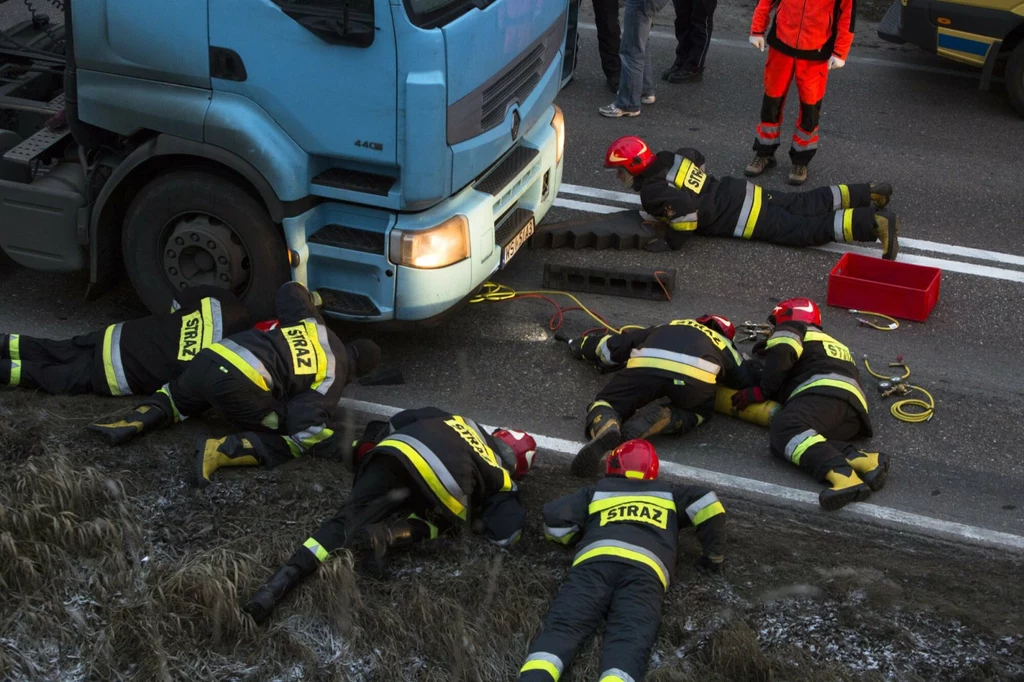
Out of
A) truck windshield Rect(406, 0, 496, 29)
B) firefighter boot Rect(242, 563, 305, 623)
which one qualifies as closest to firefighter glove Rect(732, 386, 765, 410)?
truck windshield Rect(406, 0, 496, 29)

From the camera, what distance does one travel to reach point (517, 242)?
6.64 meters

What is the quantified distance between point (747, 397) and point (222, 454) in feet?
8.62

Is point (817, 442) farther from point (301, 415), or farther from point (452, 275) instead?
point (301, 415)

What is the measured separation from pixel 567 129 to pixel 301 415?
202 inches

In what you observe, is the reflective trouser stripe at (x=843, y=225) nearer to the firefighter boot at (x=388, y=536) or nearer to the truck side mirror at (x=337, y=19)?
the truck side mirror at (x=337, y=19)

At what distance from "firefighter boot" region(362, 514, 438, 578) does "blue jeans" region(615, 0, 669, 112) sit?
235 inches

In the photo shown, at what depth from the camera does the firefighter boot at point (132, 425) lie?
543 centimetres

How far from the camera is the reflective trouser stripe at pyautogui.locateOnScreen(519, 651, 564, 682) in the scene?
423cm

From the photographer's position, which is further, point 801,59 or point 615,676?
point 801,59

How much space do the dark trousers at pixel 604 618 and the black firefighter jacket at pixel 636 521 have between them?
7 cm

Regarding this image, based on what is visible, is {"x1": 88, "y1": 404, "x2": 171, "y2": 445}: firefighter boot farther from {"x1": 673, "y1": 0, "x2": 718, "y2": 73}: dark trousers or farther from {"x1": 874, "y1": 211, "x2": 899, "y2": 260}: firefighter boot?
{"x1": 673, "y1": 0, "x2": 718, "y2": 73}: dark trousers

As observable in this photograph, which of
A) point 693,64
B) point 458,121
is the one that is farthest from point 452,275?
point 693,64

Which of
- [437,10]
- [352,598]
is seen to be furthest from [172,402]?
[437,10]

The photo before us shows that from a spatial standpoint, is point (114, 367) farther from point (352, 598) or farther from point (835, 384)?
point (835, 384)
